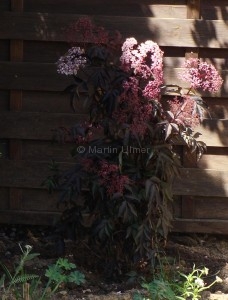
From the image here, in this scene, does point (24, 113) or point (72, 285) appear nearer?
point (72, 285)

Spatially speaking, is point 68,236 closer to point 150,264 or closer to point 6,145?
point 150,264

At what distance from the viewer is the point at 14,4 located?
527cm

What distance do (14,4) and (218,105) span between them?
1.73m

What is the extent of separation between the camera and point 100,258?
4824mm

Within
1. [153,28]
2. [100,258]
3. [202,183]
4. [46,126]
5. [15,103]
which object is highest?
[153,28]

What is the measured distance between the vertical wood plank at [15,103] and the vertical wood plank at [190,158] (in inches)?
50.2

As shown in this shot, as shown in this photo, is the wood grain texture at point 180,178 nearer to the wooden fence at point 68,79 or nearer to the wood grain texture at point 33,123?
the wooden fence at point 68,79

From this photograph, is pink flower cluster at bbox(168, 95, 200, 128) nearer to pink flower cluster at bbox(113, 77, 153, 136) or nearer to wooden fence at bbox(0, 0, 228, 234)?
pink flower cluster at bbox(113, 77, 153, 136)

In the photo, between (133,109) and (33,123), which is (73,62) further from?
(33,123)

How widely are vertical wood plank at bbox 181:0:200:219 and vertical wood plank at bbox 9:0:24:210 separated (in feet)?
4.18

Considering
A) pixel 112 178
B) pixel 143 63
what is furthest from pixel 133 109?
pixel 112 178

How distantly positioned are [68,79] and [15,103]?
462 mm

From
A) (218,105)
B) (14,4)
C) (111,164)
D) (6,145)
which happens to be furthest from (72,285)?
(14,4)

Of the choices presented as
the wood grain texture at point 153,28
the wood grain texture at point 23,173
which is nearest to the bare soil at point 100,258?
the wood grain texture at point 23,173
